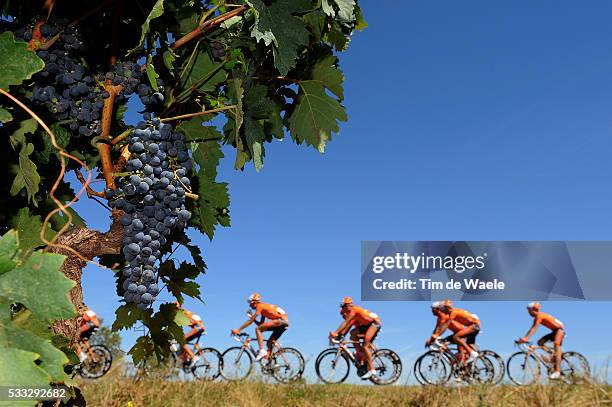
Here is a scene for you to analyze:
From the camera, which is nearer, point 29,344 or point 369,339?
point 29,344

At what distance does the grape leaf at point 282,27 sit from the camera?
314cm

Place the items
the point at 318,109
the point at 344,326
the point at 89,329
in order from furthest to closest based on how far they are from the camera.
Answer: the point at 89,329, the point at 344,326, the point at 318,109

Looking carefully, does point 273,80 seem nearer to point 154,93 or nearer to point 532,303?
point 154,93

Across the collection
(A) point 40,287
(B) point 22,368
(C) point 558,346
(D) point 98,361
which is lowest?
(B) point 22,368

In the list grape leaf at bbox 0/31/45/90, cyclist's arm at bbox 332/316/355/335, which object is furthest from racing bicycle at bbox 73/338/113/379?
grape leaf at bbox 0/31/45/90

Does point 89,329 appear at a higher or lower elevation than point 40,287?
higher

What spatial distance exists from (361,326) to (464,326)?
292cm

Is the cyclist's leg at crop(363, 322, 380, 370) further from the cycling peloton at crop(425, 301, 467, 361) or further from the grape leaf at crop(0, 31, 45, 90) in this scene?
the grape leaf at crop(0, 31, 45, 90)

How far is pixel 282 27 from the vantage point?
3.21 meters

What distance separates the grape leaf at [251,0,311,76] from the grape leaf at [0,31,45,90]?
1.19 meters

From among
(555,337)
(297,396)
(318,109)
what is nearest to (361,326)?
(555,337)

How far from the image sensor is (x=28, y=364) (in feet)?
4.91

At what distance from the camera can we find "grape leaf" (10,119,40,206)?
3096mm

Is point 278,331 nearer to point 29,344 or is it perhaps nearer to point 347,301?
point 347,301
